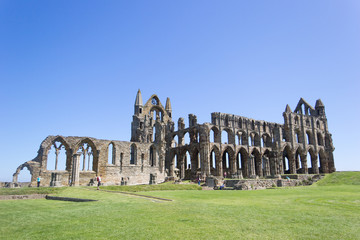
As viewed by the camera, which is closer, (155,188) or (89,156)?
(155,188)

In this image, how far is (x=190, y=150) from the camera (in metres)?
43.2

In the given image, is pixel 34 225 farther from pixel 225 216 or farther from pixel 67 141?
pixel 67 141

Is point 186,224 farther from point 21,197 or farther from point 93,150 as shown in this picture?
point 93,150

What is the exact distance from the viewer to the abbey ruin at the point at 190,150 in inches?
1211

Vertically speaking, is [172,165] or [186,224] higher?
[172,165]

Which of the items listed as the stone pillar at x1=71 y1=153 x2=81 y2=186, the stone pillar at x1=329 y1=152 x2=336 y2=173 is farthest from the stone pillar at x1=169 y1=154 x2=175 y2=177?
the stone pillar at x1=329 y1=152 x2=336 y2=173

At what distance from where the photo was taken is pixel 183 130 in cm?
4559

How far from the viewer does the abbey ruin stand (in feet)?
101

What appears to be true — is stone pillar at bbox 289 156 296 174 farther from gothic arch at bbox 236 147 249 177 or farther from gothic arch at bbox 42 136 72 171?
gothic arch at bbox 42 136 72 171

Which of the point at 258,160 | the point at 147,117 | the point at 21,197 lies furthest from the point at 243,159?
the point at 21,197

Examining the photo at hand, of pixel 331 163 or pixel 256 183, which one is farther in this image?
pixel 331 163

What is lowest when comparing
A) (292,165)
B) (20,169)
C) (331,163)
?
(20,169)

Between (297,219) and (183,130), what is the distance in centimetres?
3871

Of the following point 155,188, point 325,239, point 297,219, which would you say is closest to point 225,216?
point 297,219
